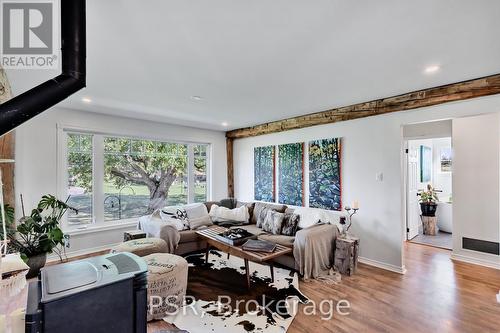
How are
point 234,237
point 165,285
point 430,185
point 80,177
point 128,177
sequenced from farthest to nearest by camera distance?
point 430,185 < point 128,177 < point 80,177 < point 234,237 < point 165,285

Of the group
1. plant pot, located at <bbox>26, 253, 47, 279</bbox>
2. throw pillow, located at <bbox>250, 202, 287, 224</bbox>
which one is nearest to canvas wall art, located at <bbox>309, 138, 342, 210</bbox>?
throw pillow, located at <bbox>250, 202, 287, 224</bbox>

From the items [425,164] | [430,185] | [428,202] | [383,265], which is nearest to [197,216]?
[383,265]

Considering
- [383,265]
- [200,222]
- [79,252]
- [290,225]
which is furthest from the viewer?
[200,222]

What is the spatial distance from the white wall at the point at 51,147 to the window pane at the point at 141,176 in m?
0.28

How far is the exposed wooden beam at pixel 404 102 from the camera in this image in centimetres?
297

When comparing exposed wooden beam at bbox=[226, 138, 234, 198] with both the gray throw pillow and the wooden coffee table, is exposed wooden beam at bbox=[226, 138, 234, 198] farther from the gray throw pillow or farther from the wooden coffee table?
the wooden coffee table

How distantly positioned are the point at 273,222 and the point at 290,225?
0.31 metres

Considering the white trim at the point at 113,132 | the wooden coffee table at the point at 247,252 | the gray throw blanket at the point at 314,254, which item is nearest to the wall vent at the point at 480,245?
the gray throw blanket at the point at 314,254

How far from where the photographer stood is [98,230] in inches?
176

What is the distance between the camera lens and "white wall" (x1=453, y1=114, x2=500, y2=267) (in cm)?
341

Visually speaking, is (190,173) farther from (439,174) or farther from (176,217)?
(439,174)

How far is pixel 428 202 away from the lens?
17.9ft

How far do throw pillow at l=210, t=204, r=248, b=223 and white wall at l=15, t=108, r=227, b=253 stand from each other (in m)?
1.74

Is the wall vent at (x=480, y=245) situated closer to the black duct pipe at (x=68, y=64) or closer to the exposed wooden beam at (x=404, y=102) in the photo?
the exposed wooden beam at (x=404, y=102)
